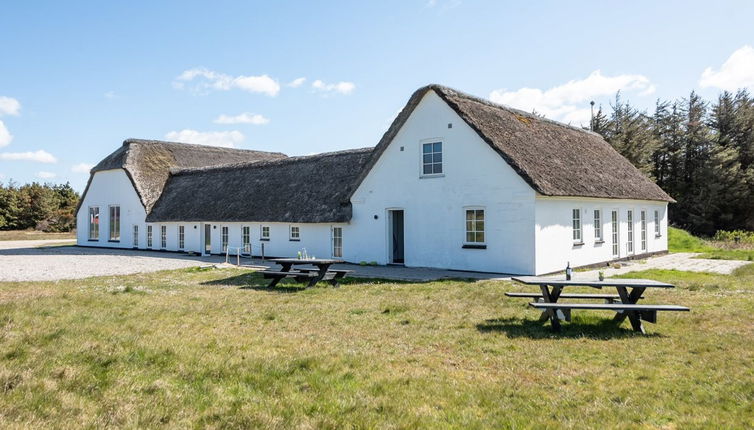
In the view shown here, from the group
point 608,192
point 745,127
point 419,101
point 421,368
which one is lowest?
point 421,368

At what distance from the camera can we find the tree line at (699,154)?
37.1m

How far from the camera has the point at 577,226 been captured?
707 inches

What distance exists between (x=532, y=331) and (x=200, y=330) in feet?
16.4

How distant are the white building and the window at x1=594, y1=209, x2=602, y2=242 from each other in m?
0.07

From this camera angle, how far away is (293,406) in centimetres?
501

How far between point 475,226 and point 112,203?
75.3ft

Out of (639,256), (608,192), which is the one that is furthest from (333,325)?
(639,256)

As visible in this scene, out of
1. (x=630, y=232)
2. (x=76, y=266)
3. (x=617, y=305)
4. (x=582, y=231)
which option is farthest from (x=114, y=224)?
(x=617, y=305)

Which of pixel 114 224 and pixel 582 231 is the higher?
pixel 114 224

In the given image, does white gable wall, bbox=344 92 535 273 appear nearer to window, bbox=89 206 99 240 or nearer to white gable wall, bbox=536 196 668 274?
white gable wall, bbox=536 196 668 274

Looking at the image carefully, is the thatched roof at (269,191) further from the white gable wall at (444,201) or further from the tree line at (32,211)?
the tree line at (32,211)

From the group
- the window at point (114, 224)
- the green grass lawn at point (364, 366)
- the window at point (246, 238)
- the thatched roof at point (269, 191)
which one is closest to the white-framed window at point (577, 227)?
the green grass lawn at point (364, 366)

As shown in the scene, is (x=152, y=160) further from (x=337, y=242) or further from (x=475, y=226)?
(x=475, y=226)

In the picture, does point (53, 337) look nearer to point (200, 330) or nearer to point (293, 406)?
point (200, 330)
